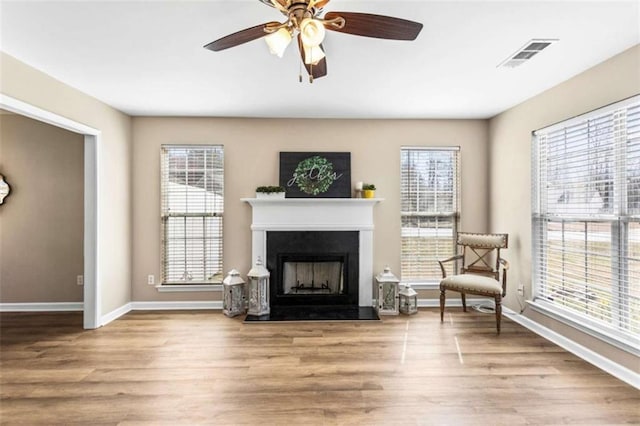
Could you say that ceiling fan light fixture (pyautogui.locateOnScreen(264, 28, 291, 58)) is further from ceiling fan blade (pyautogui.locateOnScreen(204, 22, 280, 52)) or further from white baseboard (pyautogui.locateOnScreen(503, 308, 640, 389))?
white baseboard (pyautogui.locateOnScreen(503, 308, 640, 389))

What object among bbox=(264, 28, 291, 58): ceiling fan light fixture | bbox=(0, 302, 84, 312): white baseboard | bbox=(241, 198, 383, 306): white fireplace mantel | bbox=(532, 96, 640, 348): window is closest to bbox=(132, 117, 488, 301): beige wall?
bbox=(241, 198, 383, 306): white fireplace mantel

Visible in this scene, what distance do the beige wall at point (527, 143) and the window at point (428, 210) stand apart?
21.1 inches

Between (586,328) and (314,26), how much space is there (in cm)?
328

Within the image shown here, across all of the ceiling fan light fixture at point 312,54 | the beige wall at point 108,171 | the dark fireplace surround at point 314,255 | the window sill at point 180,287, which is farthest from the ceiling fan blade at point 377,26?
the window sill at point 180,287

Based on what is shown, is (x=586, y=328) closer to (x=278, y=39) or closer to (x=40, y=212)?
(x=278, y=39)

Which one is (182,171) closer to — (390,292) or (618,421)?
(390,292)

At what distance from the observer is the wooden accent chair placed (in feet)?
11.3

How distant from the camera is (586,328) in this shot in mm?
2793

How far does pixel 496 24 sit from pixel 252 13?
62.8 inches

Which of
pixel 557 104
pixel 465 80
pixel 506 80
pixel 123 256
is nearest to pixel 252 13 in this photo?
pixel 465 80

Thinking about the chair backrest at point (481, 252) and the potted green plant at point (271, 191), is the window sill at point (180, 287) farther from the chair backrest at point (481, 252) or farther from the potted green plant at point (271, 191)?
the chair backrest at point (481, 252)

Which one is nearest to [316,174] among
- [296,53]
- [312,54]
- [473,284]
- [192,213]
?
[192,213]

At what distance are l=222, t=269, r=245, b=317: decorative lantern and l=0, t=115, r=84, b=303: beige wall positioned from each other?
6.48ft

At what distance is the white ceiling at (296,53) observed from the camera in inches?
77.6
